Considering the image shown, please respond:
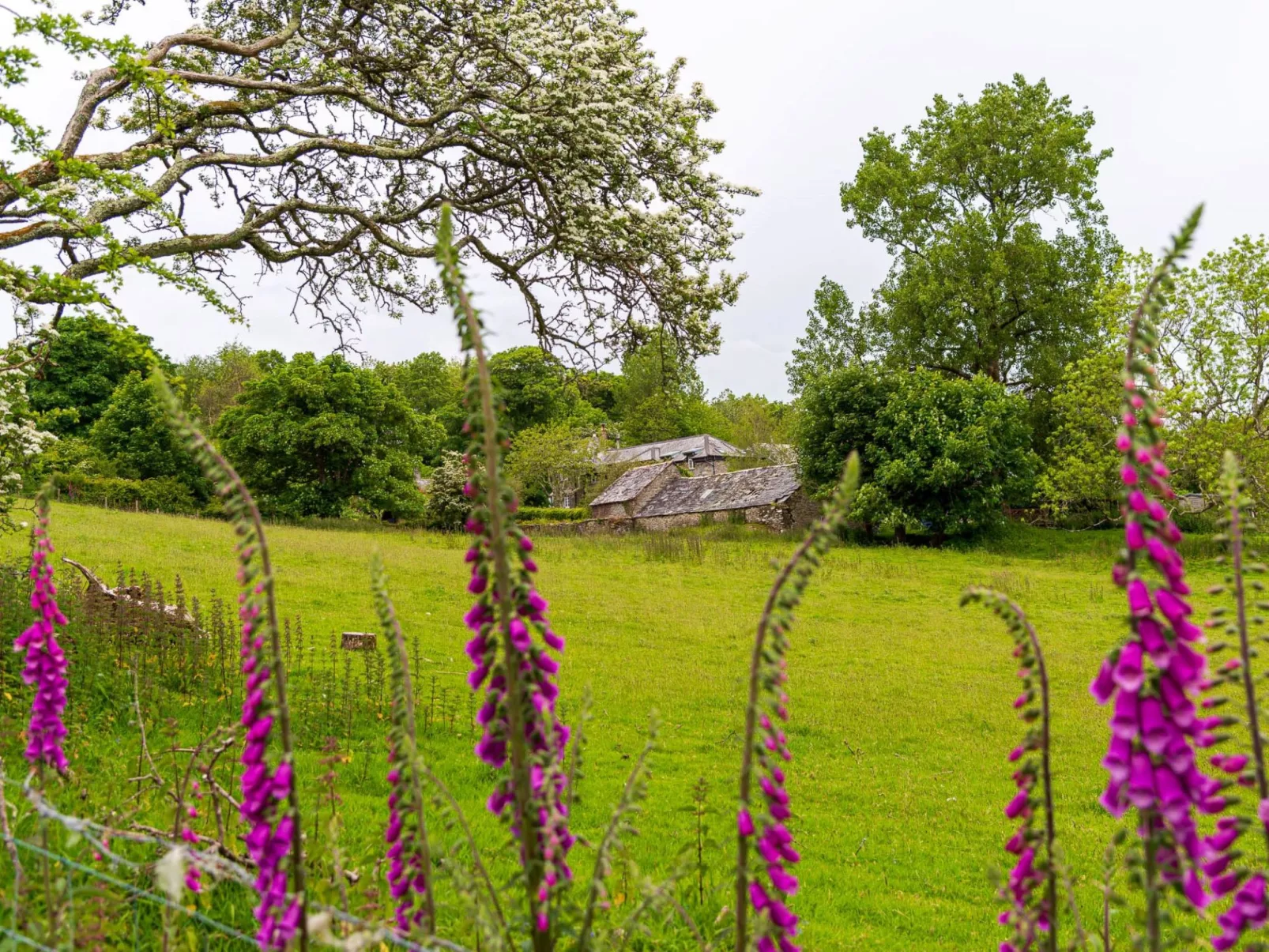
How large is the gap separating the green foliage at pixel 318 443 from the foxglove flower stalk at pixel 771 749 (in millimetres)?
47332

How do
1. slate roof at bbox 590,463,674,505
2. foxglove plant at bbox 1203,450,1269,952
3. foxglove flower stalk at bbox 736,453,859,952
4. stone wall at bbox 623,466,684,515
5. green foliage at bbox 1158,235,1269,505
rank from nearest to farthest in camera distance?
foxglove plant at bbox 1203,450,1269,952, foxglove flower stalk at bbox 736,453,859,952, green foliage at bbox 1158,235,1269,505, stone wall at bbox 623,466,684,515, slate roof at bbox 590,463,674,505

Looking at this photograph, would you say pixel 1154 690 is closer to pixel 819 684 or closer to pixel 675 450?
pixel 819 684

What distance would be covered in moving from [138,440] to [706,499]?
3452 cm

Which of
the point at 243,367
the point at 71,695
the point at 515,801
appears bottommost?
the point at 71,695

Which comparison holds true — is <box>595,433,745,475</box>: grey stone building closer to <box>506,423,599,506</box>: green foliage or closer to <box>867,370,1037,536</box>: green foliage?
<box>506,423,599,506</box>: green foliage

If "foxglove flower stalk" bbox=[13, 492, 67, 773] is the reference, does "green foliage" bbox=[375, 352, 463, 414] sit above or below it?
above

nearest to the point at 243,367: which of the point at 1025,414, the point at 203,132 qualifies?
the point at 1025,414

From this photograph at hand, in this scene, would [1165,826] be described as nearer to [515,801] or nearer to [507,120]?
[515,801]

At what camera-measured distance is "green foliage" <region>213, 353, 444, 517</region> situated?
158ft

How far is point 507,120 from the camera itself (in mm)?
12609

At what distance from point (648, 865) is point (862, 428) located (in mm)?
35367

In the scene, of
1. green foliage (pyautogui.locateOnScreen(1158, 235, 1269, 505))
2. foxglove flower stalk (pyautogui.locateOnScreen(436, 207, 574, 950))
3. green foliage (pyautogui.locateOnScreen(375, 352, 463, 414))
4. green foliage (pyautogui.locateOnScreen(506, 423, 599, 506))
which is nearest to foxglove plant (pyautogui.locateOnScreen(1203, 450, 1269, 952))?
foxglove flower stalk (pyautogui.locateOnScreen(436, 207, 574, 950))

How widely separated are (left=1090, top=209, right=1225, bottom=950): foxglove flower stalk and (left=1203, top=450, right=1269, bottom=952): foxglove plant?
0.07m

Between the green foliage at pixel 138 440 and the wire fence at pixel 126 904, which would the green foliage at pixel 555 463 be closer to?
the green foliage at pixel 138 440
